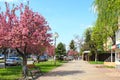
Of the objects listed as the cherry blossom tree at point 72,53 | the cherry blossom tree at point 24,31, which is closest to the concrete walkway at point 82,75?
the cherry blossom tree at point 24,31

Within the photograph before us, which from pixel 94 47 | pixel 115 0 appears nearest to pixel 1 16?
pixel 115 0

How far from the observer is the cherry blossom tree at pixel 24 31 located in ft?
94.1

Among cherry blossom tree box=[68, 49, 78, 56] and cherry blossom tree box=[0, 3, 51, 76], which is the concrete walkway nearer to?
cherry blossom tree box=[0, 3, 51, 76]

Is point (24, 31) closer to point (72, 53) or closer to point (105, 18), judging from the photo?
point (105, 18)

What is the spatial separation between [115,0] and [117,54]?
2383 centimetres

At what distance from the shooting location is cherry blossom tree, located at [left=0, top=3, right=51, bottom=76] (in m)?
28.7

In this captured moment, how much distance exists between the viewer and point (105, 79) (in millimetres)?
23938

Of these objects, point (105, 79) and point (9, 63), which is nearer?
point (105, 79)

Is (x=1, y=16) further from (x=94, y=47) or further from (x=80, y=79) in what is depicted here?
(x=94, y=47)

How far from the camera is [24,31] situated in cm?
2841

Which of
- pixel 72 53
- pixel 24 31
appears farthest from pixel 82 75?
pixel 72 53

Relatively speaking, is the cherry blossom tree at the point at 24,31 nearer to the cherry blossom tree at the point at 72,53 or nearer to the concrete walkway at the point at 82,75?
the concrete walkway at the point at 82,75

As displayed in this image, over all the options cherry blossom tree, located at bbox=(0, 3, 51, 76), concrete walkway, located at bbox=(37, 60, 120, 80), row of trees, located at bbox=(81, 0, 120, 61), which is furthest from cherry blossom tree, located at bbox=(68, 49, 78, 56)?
cherry blossom tree, located at bbox=(0, 3, 51, 76)

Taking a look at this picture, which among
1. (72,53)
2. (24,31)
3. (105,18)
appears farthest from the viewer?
(72,53)
